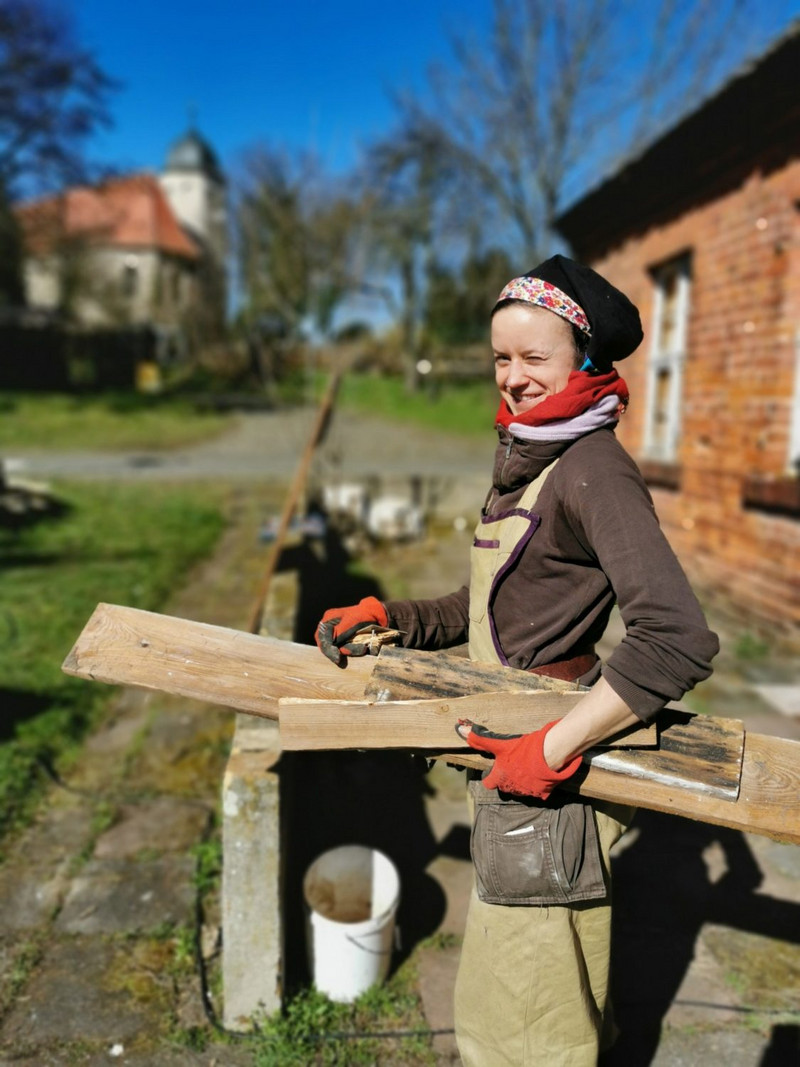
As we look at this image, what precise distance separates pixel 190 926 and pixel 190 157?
7505 cm

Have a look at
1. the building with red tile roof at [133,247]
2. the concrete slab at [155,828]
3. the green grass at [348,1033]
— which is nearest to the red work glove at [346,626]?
the green grass at [348,1033]

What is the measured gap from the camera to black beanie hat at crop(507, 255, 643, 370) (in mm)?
1690

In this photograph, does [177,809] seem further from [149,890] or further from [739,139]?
[739,139]

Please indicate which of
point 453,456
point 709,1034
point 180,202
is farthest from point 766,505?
point 180,202

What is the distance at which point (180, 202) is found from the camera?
69.4m

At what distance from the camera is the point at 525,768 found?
5.17ft

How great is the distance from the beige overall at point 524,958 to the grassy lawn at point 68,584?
99.4 inches

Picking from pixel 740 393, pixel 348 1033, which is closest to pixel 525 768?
pixel 348 1033

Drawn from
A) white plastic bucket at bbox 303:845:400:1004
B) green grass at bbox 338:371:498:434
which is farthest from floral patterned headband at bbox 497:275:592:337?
green grass at bbox 338:371:498:434

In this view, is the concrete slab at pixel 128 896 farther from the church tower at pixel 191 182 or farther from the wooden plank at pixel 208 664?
the church tower at pixel 191 182

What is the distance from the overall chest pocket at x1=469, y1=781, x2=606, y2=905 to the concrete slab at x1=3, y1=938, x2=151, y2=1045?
142cm

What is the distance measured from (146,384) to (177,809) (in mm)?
29100

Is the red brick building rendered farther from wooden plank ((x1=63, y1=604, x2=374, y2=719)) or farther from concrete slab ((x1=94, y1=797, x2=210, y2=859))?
wooden plank ((x1=63, y1=604, x2=374, y2=719))

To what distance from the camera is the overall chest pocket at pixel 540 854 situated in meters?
1.76
